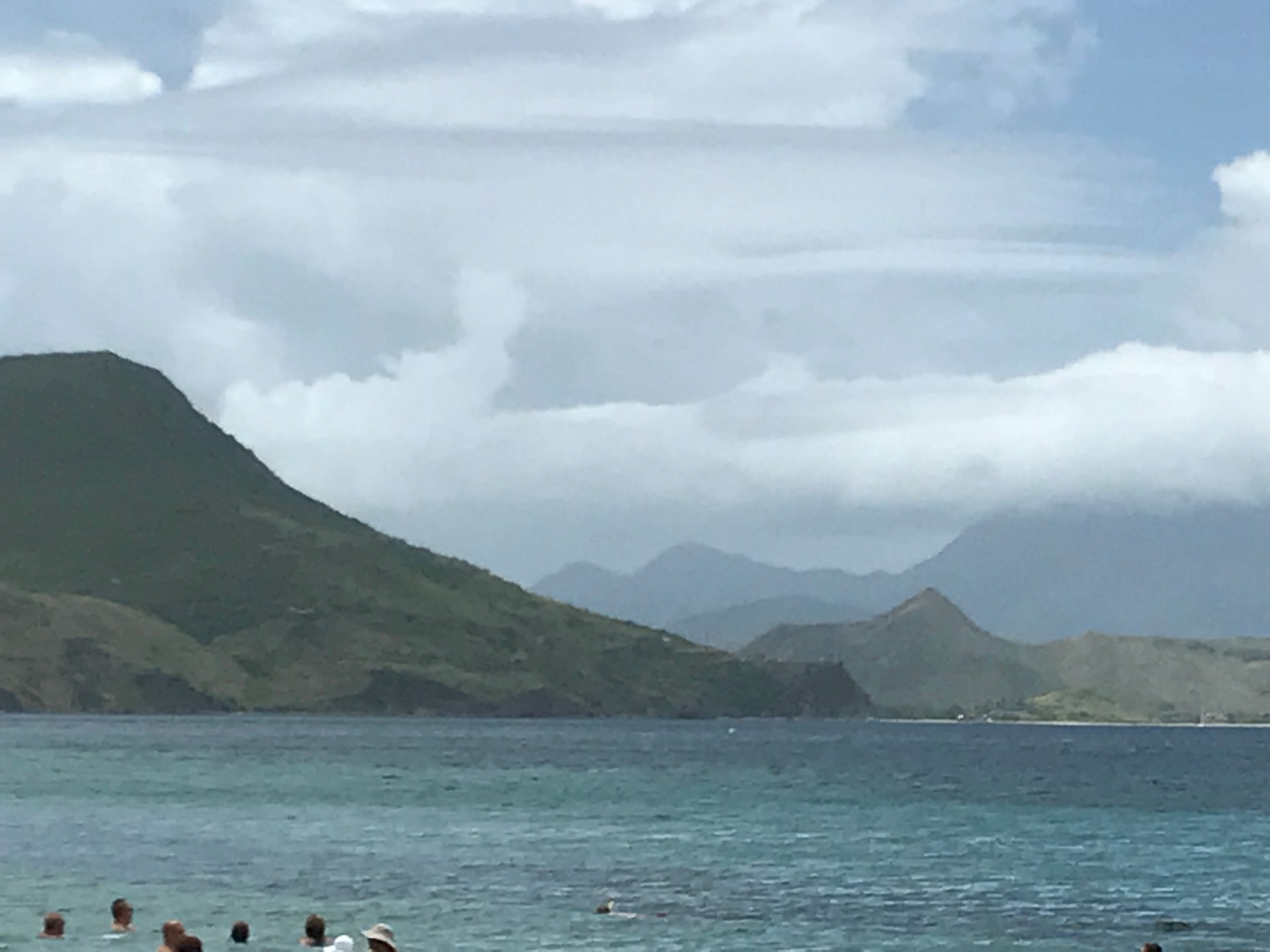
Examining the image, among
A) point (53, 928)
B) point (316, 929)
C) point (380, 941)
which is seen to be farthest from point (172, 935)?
point (53, 928)

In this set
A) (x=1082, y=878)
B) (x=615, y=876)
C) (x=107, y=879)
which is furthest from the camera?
(x=1082, y=878)

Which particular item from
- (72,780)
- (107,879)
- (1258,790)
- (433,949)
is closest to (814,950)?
(433,949)

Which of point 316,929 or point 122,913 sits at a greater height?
point 316,929

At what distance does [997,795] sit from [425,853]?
3376 inches

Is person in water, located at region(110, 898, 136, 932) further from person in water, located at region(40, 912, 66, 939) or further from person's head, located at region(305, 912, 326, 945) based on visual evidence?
person's head, located at region(305, 912, 326, 945)

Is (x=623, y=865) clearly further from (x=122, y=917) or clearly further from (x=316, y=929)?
(x=316, y=929)

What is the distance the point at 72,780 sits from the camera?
505 ft

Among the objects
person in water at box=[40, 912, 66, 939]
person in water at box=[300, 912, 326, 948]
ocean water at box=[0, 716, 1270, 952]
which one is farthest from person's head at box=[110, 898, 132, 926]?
person in water at box=[300, 912, 326, 948]

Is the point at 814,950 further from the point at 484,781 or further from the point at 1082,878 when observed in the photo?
the point at 484,781

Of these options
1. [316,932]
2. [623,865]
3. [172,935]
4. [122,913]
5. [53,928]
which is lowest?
[623,865]

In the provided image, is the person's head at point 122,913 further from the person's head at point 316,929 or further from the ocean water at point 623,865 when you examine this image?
the person's head at point 316,929

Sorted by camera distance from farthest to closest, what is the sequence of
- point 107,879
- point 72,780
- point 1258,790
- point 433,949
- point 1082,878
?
point 1258,790 < point 72,780 < point 1082,878 < point 107,879 < point 433,949

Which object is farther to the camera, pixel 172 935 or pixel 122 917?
pixel 122 917

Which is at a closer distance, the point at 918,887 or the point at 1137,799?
the point at 918,887
